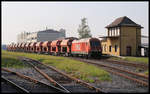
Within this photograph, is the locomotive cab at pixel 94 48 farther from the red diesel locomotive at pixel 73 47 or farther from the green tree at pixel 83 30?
the green tree at pixel 83 30

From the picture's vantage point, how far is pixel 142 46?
1731 inches

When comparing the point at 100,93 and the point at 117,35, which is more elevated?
the point at 117,35

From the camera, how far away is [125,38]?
4375 centimetres

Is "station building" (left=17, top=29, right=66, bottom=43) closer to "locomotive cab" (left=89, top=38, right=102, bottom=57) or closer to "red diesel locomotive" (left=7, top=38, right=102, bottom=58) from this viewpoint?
"red diesel locomotive" (left=7, top=38, right=102, bottom=58)

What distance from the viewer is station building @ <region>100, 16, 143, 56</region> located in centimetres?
4321

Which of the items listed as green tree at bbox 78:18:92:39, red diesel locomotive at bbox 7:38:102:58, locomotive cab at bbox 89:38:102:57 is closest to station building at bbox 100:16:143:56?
red diesel locomotive at bbox 7:38:102:58

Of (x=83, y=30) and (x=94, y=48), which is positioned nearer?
(x=94, y=48)

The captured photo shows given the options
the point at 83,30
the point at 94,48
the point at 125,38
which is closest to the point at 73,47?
the point at 94,48

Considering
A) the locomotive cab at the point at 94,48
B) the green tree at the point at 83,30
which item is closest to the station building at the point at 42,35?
the green tree at the point at 83,30

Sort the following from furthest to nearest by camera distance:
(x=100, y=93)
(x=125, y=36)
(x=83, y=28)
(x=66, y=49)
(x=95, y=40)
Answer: (x=83, y=28) < (x=125, y=36) < (x=66, y=49) < (x=95, y=40) < (x=100, y=93)

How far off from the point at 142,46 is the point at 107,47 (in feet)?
24.3

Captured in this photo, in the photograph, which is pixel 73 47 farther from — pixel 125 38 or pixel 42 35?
pixel 42 35

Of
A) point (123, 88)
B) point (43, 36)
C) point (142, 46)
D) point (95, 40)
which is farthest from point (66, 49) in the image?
point (43, 36)

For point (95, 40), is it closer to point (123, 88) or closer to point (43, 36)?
point (123, 88)
